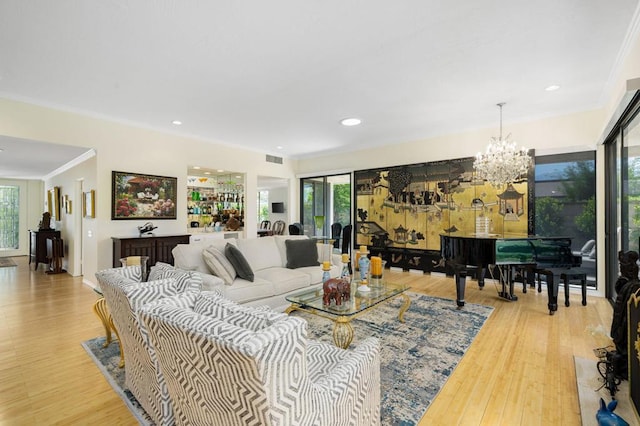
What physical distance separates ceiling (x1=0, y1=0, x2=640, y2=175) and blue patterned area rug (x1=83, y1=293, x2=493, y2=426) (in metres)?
2.83

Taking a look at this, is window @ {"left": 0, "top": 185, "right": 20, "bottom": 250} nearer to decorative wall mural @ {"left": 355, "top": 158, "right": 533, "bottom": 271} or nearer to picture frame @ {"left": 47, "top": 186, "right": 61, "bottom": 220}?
picture frame @ {"left": 47, "top": 186, "right": 61, "bottom": 220}

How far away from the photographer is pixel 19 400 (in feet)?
6.84

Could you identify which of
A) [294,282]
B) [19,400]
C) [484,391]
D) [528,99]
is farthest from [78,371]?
[528,99]

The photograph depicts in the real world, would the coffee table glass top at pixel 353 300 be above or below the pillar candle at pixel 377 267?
below

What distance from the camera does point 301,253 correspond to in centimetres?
447

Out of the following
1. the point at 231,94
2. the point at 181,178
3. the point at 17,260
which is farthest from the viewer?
the point at 17,260

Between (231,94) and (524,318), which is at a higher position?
(231,94)

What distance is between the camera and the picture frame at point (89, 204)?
5.02m

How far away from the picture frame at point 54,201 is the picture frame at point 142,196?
401 centimetres

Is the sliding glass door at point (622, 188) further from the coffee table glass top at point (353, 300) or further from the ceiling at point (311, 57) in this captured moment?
the coffee table glass top at point (353, 300)

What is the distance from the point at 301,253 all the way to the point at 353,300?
1.63 meters

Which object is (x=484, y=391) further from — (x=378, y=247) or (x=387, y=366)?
(x=378, y=247)

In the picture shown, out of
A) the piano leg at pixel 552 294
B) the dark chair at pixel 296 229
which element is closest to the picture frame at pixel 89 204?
the dark chair at pixel 296 229

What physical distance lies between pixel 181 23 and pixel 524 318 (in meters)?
4.72
